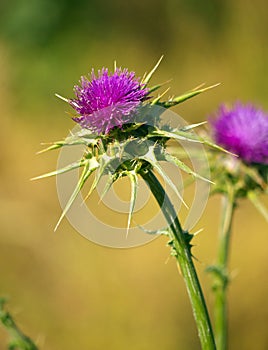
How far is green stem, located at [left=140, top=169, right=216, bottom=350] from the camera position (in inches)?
83.0

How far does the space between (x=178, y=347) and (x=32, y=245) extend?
1.54 meters

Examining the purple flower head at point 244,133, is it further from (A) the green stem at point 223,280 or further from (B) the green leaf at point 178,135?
(B) the green leaf at point 178,135

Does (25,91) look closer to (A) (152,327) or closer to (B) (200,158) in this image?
(A) (152,327)

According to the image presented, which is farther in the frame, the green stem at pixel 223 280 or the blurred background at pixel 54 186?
the blurred background at pixel 54 186

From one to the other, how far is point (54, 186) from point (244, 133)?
332 cm

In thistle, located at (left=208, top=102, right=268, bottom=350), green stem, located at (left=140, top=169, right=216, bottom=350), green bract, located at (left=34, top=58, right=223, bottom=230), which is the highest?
thistle, located at (left=208, top=102, right=268, bottom=350)

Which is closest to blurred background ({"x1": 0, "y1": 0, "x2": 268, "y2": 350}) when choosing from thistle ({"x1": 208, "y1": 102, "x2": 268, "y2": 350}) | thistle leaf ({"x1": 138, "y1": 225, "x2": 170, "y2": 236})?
thistle ({"x1": 208, "y1": 102, "x2": 268, "y2": 350})

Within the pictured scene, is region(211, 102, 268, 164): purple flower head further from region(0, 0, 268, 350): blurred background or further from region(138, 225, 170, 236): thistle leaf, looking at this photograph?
region(0, 0, 268, 350): blurred background

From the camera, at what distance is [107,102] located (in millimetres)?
2119

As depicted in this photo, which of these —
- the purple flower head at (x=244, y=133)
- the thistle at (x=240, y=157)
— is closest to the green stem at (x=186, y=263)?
the thistle at (x=240, y=157)

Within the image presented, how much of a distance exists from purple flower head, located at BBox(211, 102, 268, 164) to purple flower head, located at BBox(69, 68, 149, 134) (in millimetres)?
1062

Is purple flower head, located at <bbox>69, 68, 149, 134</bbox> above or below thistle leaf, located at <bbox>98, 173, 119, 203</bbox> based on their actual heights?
above

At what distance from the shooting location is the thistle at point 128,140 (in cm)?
210

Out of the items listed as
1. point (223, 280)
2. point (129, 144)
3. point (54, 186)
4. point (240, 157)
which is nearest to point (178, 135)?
point (129, 144)
